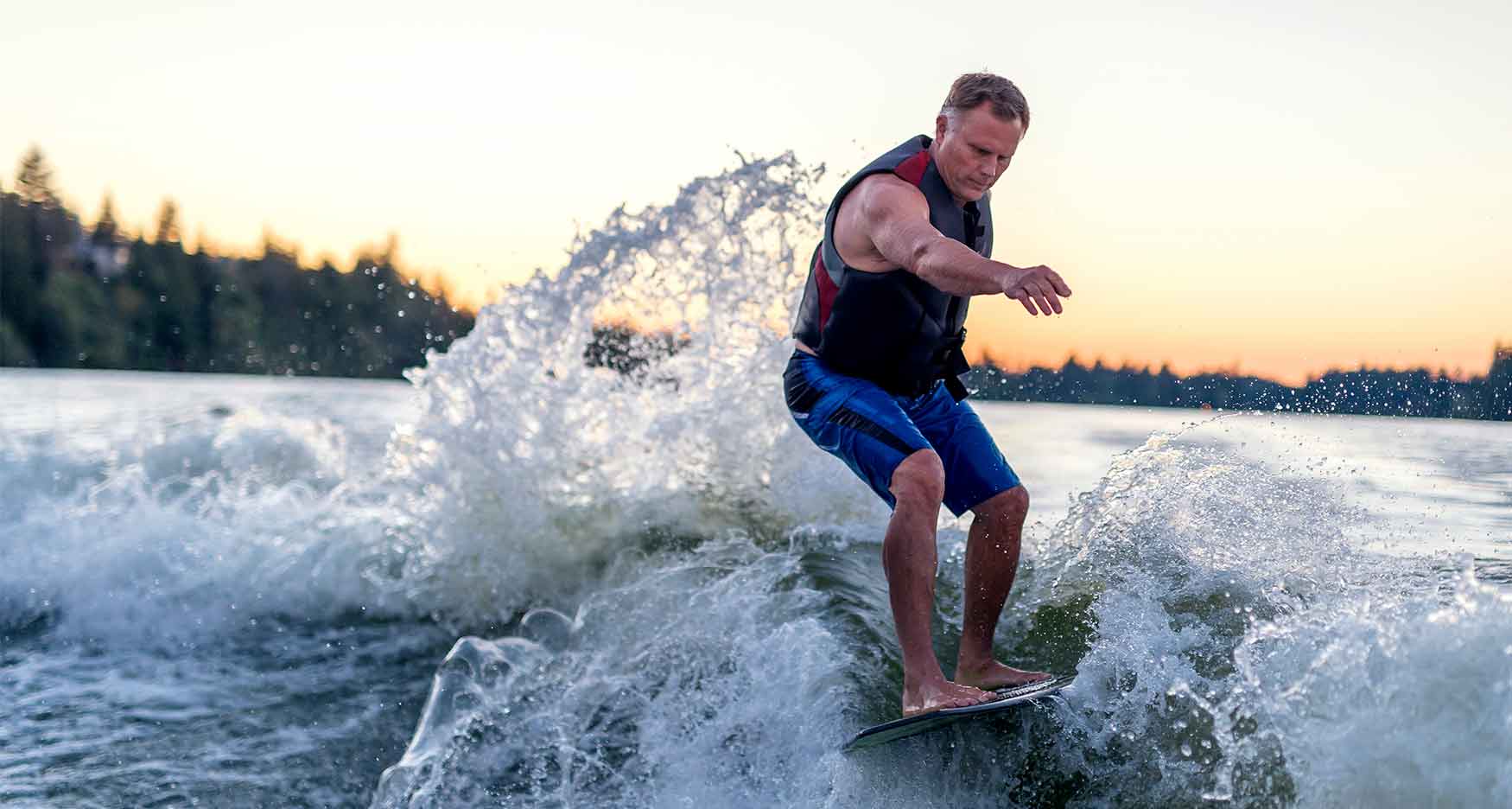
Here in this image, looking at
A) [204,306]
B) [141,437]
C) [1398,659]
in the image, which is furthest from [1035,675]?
[204,306]

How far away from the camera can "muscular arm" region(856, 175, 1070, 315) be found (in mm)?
2631

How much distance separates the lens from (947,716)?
10.4 feet

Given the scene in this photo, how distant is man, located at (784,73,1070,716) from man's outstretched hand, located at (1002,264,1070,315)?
17cm

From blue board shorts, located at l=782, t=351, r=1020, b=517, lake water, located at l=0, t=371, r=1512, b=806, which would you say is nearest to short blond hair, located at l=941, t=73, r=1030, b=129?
blue board shorts, located at l=782, t=351, r=1020, b=517

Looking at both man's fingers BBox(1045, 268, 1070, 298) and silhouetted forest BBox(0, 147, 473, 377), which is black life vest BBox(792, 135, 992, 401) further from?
silhouetted forest BBox(0, 147, 473, 377)

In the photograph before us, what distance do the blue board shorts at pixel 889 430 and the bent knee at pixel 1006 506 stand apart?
0.7 inches

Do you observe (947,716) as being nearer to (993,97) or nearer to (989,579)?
(989,579)

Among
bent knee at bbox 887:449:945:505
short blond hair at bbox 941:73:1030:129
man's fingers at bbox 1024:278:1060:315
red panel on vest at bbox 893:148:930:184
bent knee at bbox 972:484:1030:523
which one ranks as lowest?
bent knee at bbox 972:484:1030:523

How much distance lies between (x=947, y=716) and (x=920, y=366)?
1.05m

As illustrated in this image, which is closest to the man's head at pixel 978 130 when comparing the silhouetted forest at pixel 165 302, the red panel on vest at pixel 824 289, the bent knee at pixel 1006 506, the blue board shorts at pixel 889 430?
the red panel on vest at pixel 824 289

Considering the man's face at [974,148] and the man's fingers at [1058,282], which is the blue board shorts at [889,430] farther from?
the man's fingers at [1058,282]

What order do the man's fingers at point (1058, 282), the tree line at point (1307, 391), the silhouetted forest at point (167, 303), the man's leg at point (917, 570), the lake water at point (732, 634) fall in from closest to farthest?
the man's fingers at point (1058, 282) < the lake water at point (732, 634) < the man's leg at point (917, 570) < the tree line at point (1307, 391) < the silhouetted forest at point (167, 303)

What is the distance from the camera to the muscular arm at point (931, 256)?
2.63 metres

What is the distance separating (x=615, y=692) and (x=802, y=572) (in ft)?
3.27
